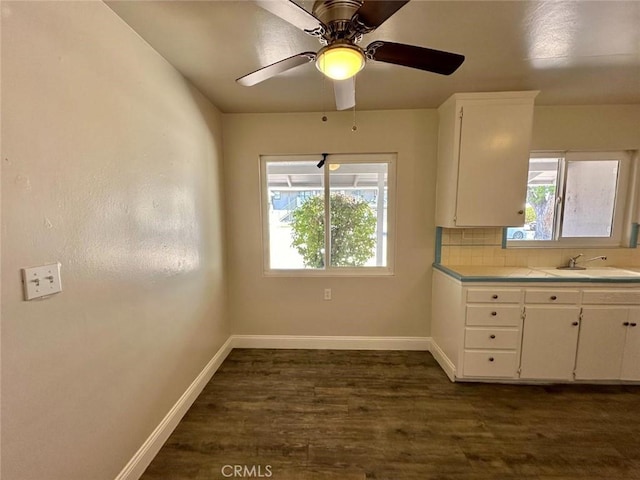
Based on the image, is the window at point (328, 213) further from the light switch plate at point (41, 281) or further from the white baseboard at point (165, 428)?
the light switch plate at point (41, 281)

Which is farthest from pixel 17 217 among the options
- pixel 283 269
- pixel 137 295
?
pixel 283 269

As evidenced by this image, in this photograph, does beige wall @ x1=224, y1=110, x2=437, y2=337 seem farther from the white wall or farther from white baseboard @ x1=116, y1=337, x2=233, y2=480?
the white wall

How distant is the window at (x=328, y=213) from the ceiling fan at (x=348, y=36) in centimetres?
140

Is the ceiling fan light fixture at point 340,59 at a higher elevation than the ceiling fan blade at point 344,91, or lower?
lower

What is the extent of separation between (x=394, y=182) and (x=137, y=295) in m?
2.29

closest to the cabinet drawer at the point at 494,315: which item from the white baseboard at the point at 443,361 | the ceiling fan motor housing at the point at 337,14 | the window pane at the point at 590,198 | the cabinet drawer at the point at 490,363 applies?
the cabinet drawer at the point at 490,363

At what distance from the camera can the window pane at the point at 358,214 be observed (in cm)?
274

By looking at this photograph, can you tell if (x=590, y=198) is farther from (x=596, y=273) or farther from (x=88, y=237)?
(x=88, y=237)

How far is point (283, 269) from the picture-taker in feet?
9.34

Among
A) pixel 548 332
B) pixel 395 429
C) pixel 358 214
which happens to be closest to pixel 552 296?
pixel 548 332

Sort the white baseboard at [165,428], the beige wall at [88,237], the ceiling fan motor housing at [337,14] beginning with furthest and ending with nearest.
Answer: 1. the white baseboard at [165,428]
2. the ceiling fan motor housing at [337,14]
3. the beige wall at [88,237]

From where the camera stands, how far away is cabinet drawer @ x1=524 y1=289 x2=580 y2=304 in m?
2.12

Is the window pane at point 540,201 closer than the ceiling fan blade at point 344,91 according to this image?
No

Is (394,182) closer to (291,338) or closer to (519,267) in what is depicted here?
(519,267)
